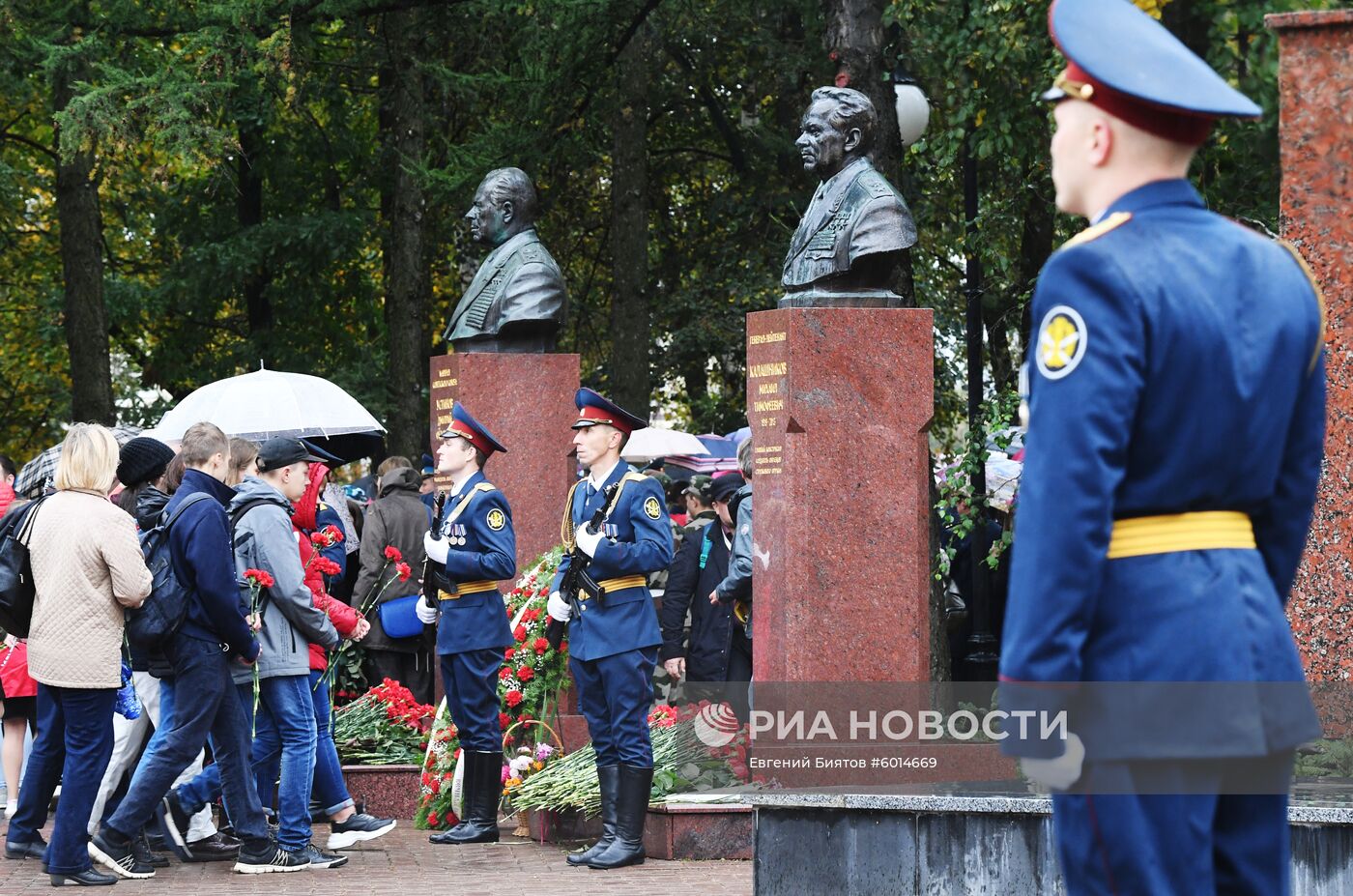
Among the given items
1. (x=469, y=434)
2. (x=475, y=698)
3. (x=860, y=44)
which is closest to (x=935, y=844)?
(x=475, y=698)

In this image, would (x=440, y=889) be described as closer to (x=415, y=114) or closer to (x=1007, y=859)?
(x=1007, y=859)

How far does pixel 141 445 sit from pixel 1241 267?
6971 millimetres

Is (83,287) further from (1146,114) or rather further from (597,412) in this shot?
(1146,114)

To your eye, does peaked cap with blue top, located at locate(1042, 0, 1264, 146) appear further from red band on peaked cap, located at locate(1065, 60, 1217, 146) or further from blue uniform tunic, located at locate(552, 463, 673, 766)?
blue uniform tunic, located at locate(552, 463, 673, 766)

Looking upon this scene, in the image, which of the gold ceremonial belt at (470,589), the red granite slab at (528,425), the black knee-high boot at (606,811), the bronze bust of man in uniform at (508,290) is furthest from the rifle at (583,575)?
the bronze bust of man in uniform at (508,290)

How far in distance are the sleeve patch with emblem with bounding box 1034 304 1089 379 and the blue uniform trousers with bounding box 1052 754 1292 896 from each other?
752 millimetres

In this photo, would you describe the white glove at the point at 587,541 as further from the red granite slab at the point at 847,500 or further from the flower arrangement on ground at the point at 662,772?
the flower arrangement on ground at the point at 662,772

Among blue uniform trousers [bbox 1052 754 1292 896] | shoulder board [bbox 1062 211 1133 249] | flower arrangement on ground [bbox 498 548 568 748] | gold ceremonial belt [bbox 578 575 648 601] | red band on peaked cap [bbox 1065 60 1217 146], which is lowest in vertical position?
flower arrangement on ground [bbox 498 548 568 748]

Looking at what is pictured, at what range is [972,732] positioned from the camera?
979cm

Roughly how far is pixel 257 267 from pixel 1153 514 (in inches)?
931

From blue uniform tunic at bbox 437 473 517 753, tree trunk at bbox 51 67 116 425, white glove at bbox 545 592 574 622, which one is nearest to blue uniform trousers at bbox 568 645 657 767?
white glove at bbox 545 592 574 622

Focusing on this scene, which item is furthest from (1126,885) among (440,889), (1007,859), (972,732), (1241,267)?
(972,732)

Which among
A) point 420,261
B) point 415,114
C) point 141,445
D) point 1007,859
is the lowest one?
point 1007,859

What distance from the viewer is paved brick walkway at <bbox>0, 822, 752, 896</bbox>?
8625 millimetres
